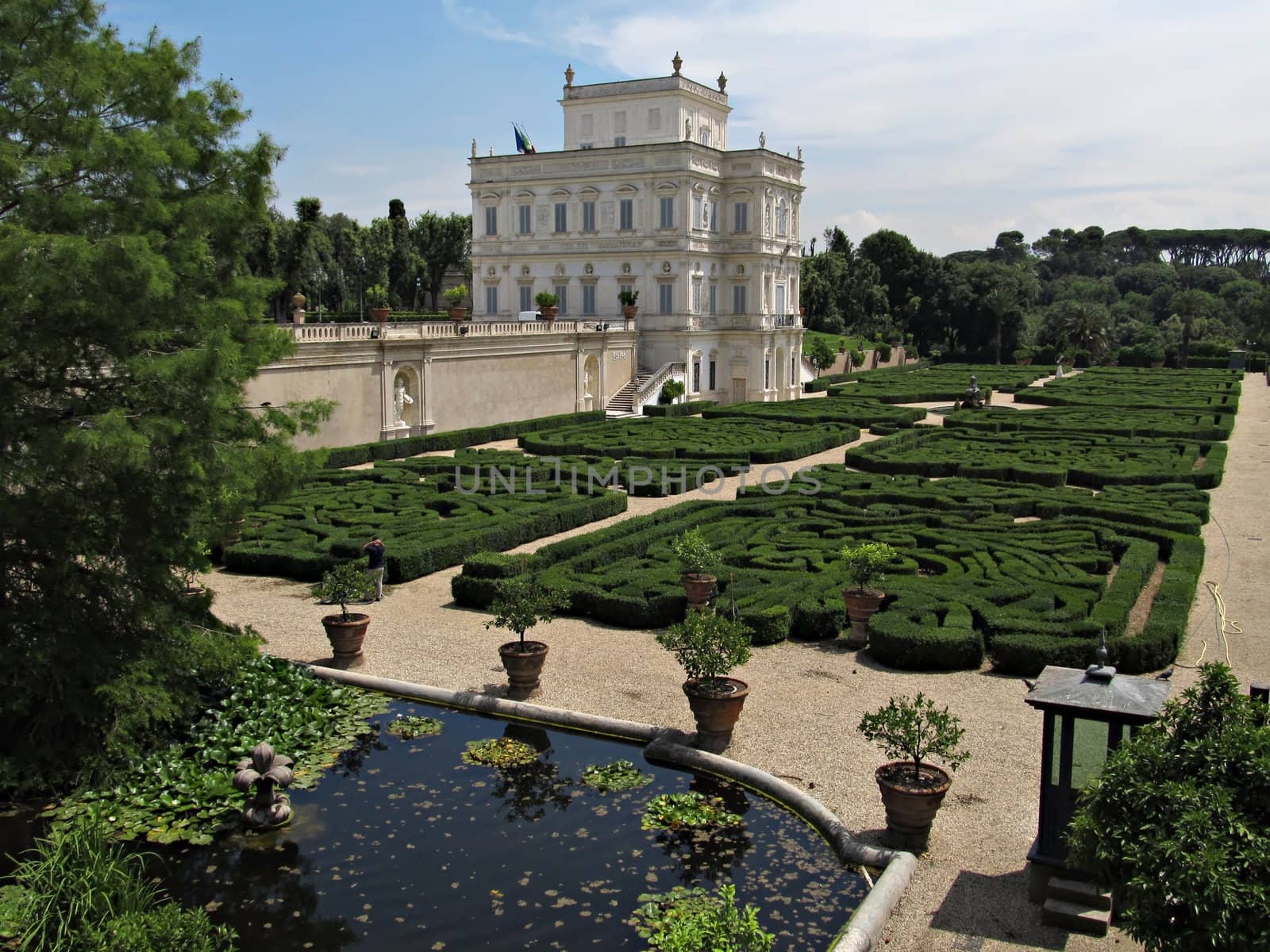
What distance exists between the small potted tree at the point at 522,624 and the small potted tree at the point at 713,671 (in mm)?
1992

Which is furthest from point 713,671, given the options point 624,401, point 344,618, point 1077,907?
point 624,401

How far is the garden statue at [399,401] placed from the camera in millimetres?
33688

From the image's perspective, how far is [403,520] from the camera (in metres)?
20.8

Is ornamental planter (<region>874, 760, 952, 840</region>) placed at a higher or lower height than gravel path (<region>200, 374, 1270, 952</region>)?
higher

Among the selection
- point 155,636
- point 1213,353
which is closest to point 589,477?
point 155,636

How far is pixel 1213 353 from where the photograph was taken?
250 ft

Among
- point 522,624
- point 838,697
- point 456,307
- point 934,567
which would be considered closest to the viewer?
point 838,697

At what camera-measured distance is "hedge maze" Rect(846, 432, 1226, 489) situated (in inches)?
1030

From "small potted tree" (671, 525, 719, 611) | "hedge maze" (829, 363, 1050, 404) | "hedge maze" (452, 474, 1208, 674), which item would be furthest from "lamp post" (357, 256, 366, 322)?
"small potted tree" (671, 525, 719, 611)

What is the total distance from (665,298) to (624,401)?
669 centimetres

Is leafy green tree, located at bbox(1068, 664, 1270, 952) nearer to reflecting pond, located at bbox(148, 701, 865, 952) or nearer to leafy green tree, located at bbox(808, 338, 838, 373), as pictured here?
reflecting pond, located at bbox(148, 701, 865, 952)

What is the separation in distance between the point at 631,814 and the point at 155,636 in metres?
4.99

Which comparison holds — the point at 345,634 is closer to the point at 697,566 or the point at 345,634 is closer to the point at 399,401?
the point at 697,566

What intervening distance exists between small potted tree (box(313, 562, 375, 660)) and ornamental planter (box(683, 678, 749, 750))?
15.0 feet
